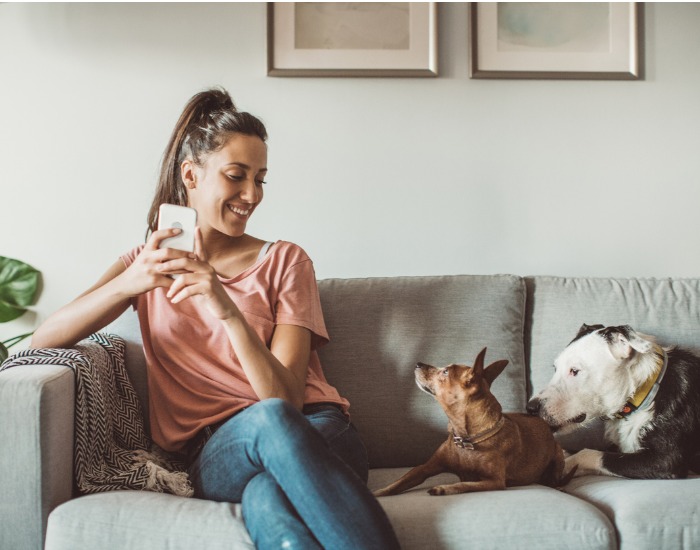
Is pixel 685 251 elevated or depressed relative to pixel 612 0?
depressed

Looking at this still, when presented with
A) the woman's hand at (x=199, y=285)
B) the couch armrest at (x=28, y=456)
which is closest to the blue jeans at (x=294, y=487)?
the woman's hand at (x=199, y=285)

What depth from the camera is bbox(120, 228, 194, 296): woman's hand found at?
1453 millimetres

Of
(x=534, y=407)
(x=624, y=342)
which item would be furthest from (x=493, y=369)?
(x=624, y=342)

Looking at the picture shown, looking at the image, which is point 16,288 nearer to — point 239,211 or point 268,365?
point 239,211

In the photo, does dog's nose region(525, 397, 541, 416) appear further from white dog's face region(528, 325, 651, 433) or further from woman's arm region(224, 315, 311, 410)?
woman's arm region(224, 315, 311, 410)

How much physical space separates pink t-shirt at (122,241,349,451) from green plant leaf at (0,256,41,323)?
0.72m

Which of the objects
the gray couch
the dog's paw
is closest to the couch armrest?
the gray couch

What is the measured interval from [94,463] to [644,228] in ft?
6.24

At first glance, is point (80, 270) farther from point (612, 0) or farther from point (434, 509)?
point (612, 0)

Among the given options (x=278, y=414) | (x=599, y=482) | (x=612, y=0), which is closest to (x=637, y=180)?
(x=612, y=0)

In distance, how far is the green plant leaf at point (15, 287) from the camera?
2.24 metres

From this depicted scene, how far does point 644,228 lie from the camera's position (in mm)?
2400

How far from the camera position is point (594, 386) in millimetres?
1746

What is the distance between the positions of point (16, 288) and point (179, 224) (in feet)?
3.46
